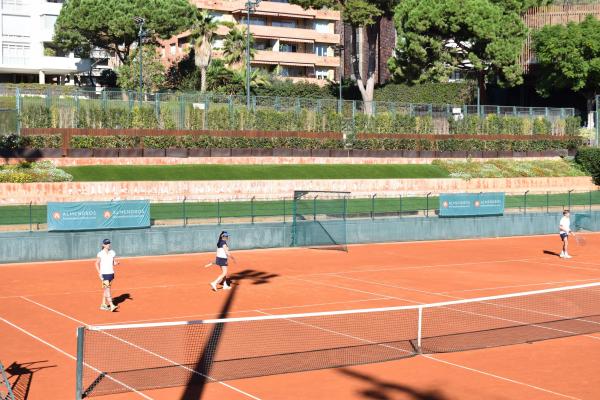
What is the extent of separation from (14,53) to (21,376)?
80359mm

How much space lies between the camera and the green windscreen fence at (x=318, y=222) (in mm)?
43938

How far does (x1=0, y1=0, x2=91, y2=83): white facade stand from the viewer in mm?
91875

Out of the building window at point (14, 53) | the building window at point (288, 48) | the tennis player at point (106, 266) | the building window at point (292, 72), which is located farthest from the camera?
the building window at point (288, 48)

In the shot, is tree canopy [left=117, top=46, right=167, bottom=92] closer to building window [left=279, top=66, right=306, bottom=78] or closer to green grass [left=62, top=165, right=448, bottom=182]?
building window [left=279, top=66, right=306, bottom=78]

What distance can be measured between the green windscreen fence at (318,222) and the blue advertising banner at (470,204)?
6888mm

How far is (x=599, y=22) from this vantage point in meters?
80.8

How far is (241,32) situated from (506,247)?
157 ft

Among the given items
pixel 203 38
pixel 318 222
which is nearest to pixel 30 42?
pixel 203 38

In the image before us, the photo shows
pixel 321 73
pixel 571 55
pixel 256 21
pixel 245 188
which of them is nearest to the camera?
pixel 245 188

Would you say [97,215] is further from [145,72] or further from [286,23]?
[286,23]

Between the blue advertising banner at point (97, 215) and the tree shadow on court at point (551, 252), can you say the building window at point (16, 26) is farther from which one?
the tree shadow on court at point (551, 252)

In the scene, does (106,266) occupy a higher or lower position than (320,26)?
lower

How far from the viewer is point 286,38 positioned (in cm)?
10300

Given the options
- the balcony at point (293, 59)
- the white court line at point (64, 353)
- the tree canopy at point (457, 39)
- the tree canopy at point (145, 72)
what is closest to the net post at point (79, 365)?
the white court line at point (64, 353)
